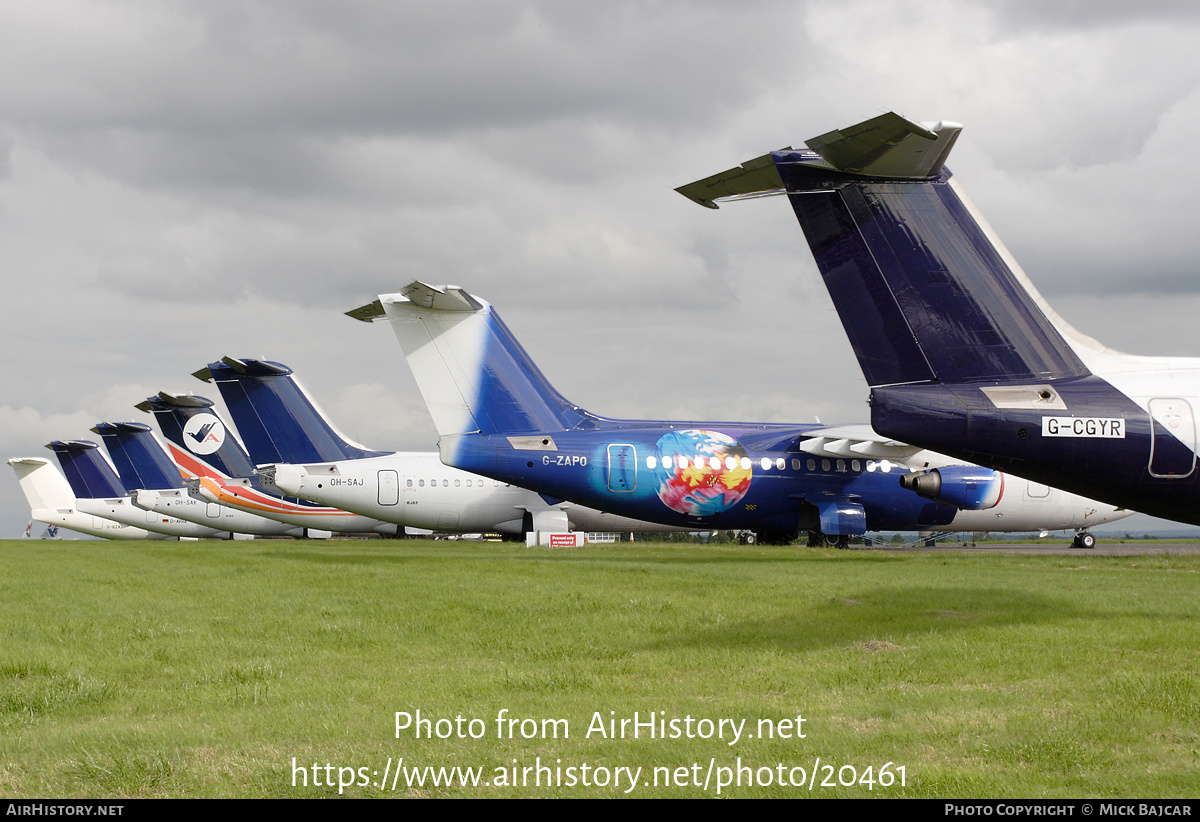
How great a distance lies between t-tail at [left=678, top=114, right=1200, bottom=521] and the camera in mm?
9938

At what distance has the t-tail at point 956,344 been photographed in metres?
9.94

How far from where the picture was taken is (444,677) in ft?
27.9

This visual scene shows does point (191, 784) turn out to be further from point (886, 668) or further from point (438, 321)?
point (438, 321)

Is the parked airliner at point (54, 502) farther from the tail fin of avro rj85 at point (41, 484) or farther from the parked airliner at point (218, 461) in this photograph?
the parked airliner at point (218, 461)

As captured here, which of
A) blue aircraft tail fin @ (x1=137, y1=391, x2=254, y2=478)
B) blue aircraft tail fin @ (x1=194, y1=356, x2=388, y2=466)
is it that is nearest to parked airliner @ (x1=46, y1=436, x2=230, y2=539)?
blue aircraft tail fin @ (x1=137, y1=391, x2=254, y2=478)

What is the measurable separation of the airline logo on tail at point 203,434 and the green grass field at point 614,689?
31.8 meters

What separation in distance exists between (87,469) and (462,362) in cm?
4950

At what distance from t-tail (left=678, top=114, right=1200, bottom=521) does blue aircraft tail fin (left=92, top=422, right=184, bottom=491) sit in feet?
170

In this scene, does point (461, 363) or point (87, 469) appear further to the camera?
point (87, 469)

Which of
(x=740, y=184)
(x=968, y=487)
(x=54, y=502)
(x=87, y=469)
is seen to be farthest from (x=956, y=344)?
(x=54, y=502)

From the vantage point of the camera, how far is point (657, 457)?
25.3 m

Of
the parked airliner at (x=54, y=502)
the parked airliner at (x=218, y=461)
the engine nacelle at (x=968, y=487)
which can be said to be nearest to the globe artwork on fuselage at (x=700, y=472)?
the engine nacelle at (x=968, y=487)

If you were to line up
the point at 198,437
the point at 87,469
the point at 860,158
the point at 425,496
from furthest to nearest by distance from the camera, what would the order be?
the point at 87,469
the point at 198,437
the point at 425,496
the point at 860,158

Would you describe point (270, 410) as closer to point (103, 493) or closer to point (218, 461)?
point (218, 461)
